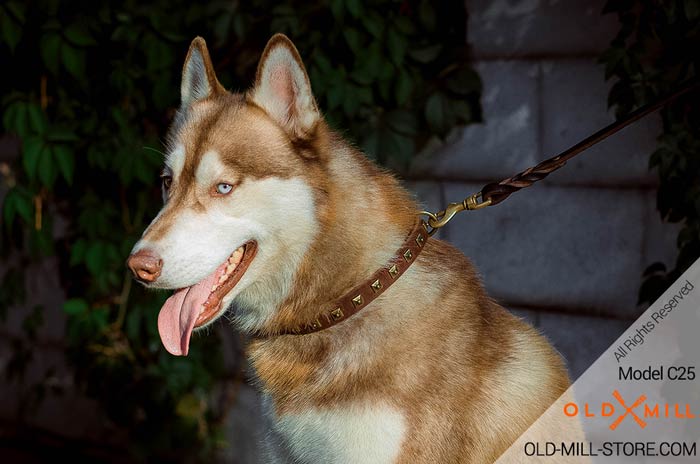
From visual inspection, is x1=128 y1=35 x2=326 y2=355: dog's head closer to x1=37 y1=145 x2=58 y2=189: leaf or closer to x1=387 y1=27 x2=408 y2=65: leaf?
x1=387 y1=27 x2=408 y2=65: leaf

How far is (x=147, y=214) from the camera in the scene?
461cm

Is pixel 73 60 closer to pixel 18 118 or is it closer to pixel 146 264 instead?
pixel 18 118

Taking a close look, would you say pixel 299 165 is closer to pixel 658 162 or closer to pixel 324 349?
pixel 324 349

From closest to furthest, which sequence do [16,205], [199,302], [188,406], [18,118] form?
[199,302], [18,118], [16,205], [188,406]

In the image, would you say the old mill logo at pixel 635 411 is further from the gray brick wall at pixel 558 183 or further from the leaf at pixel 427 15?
the leaf at pixel 427 15

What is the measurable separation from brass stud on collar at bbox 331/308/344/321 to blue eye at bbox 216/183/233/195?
444 millimetres

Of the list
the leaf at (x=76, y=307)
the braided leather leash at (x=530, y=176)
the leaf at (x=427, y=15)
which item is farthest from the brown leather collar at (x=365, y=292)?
the leaf at (x=76, y=307)

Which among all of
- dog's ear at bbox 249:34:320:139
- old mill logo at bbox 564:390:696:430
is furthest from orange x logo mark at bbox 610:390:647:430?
dog's ear at bbox 249:34:320:139

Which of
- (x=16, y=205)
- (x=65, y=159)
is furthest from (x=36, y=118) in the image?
(x=16, y=205)

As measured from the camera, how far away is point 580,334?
12.4ft

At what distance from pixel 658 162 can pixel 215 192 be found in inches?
62.7

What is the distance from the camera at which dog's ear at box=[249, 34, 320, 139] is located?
2.53 meters

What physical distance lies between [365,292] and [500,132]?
1.57 metres

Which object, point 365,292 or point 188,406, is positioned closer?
point 365,292
